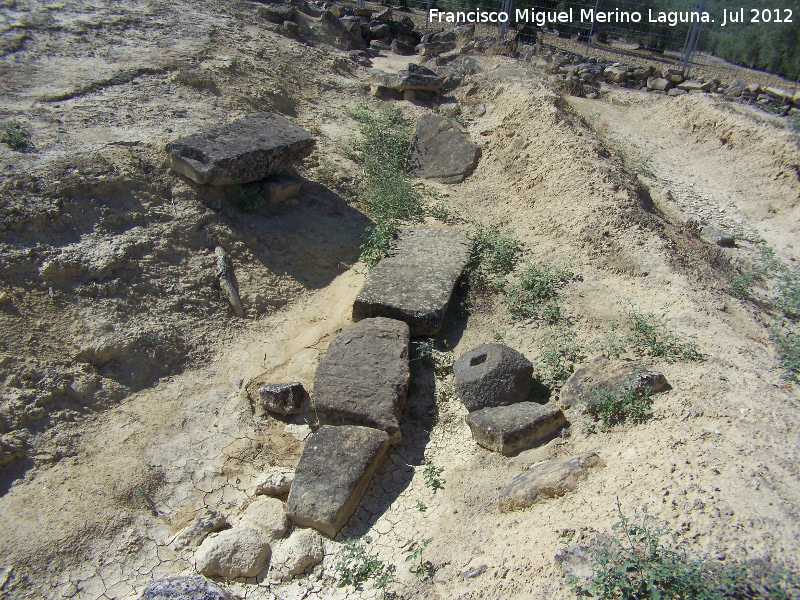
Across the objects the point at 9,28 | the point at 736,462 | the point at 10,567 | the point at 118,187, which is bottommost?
the point at 10,567

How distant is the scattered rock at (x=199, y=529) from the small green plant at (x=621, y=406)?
2365 mm

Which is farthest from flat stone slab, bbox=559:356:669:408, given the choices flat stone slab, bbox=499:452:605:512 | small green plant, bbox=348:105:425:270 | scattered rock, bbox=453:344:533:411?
small green plant, bbox=348:105:425:270

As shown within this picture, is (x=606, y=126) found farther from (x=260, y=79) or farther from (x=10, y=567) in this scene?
(x=10, y=567)

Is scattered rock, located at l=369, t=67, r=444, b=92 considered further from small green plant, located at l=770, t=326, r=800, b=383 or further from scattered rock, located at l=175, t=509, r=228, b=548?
scattered rock, located at l=175, t=509, r=228, b=548

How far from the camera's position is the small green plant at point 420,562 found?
288 centimetres

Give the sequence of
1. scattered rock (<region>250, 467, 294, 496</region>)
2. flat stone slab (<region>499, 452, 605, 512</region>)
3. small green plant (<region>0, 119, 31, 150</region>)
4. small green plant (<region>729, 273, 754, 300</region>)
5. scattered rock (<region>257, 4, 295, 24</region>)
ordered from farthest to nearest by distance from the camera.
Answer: scattered rock (<region>257, 4, 295, 24</region>), small green plant (<region>729, 273, 754, 300</region>), small green plant (<region>0, 119, 31, 150</region>), scattered rock (<region>250, 467, 294, 496</region>), flat stone slab (<region>499, 452, 605, 512</region>)

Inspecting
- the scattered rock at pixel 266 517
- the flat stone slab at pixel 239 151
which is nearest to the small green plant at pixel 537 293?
the scattered rock at pixel 266 517

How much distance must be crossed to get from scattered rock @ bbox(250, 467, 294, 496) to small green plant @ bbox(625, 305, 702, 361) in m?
→ 2.52

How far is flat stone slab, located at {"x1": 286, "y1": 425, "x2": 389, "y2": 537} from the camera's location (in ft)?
10.6

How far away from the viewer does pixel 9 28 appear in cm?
644

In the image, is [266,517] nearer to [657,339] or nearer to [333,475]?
[333,475]

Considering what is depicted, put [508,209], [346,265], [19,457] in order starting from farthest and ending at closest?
[508,209], [346,265], [19,457]

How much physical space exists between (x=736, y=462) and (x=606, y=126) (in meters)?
6.50

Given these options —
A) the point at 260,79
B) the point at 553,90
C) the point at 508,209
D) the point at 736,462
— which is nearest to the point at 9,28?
the point at 260,79
